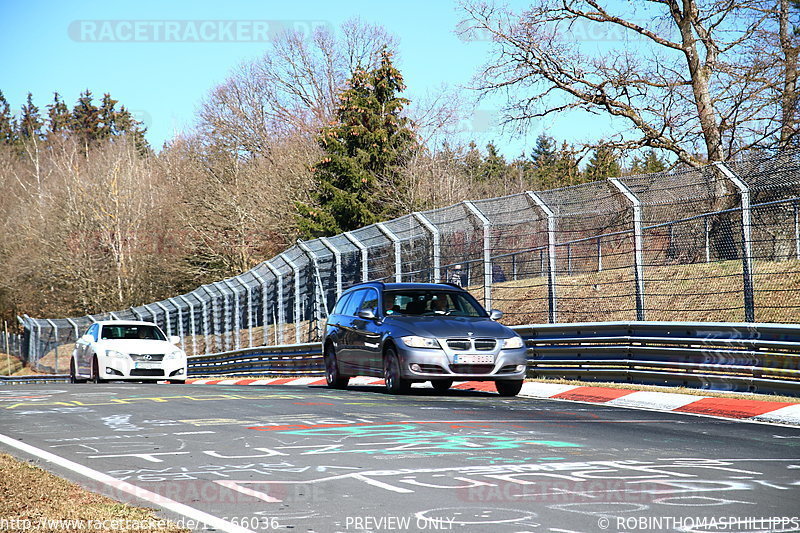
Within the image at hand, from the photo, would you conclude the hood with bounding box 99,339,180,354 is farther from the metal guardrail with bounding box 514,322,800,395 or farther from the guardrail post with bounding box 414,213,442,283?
the metal guardrail with bounding box 514,322,800,395

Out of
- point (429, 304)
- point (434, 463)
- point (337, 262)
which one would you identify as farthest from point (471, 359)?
point (337, 262)

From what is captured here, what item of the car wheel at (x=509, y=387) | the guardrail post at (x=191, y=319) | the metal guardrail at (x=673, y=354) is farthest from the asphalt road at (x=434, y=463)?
the guardrail post at (x=191, y=319)

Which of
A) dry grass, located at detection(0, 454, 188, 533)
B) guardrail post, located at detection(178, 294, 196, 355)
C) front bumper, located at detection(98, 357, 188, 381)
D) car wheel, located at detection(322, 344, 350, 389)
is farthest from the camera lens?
guardrail post, located at detection(178, 294, 196, 355)

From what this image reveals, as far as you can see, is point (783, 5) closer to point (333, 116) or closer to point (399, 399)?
point (399, 399)

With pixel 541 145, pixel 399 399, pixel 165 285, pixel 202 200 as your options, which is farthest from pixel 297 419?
pixel 541 145

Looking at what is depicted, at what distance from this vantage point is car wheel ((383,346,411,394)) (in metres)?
14.0

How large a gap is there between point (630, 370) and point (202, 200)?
130 feet

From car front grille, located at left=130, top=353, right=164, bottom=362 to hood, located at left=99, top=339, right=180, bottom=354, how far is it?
0.22 feet

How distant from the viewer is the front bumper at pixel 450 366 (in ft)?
44.3

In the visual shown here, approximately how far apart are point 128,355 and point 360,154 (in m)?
25.5

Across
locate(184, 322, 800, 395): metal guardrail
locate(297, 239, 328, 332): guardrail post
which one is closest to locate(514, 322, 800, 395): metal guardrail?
locate(184, 322, 800, 395): metal guardrail

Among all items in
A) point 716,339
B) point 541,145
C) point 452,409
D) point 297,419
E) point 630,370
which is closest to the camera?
point 297,419

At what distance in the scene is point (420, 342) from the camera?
13641 millimetres

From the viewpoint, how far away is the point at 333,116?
5478 centimetres
